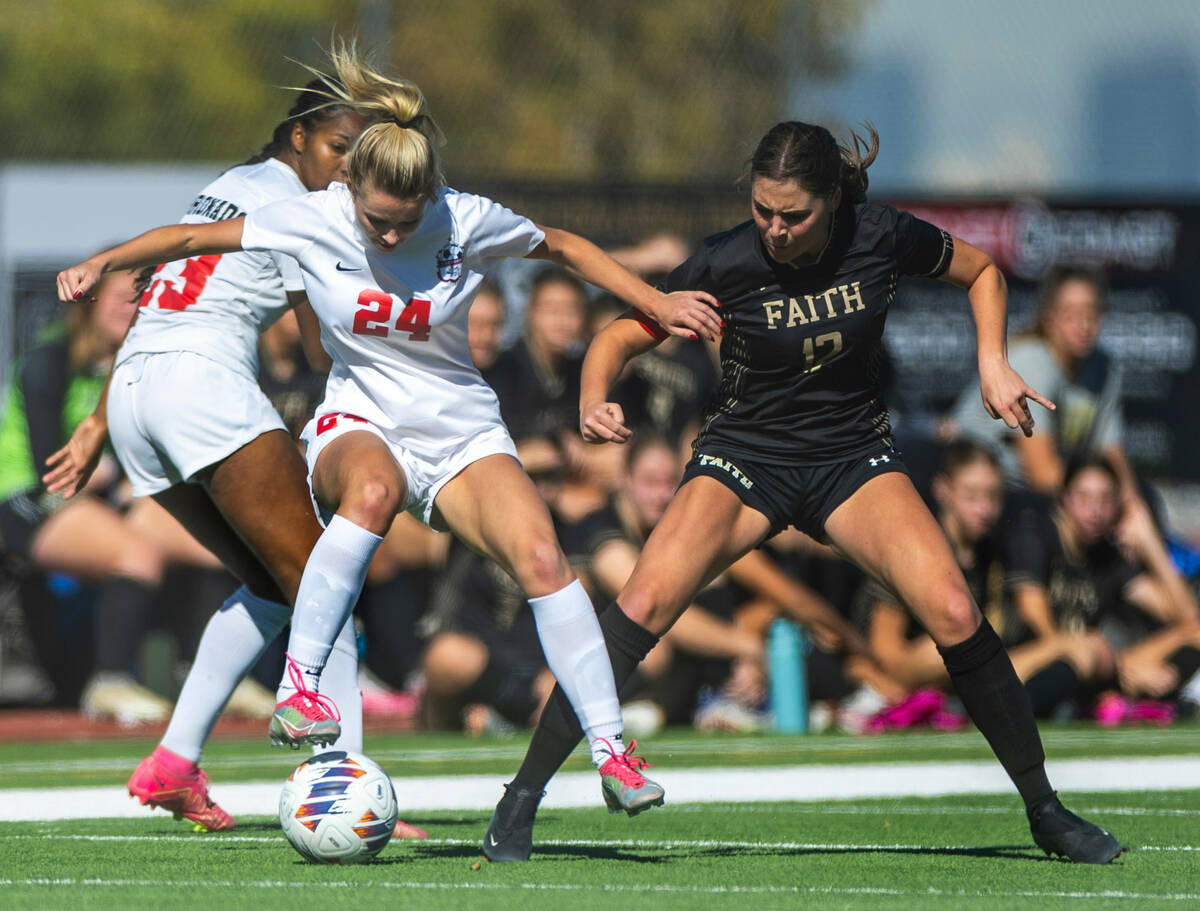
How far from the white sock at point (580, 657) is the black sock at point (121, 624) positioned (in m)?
5.96

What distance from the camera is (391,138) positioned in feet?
17.8

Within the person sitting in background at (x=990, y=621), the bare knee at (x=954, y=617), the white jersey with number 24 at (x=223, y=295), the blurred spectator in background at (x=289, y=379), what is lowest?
the person sitting in background at (x=990, y=621)

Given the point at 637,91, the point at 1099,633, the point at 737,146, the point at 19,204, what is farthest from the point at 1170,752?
the point at 637,91

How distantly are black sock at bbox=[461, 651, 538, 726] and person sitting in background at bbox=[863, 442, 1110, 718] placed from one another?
203 cm

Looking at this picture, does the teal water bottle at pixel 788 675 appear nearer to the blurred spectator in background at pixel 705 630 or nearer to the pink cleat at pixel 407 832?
the blurred spectator in background at pixel 705 630

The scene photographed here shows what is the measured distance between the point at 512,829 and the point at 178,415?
1.72 meters

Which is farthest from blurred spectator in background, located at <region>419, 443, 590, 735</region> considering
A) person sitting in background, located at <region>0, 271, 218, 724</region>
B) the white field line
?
person sitting in background, located at <region>0, 271, 218, 724</region>

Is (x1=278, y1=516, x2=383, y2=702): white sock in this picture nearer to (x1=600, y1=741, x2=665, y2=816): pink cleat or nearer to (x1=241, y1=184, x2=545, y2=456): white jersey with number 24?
(x1=241, y1=184, x2=545, y2=456): white jersey with number 24

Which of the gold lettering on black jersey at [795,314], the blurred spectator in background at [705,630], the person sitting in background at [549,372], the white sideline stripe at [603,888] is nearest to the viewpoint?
the white sideline stripe at [603,888]

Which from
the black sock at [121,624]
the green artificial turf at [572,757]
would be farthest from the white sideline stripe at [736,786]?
the black sock at [121,624]

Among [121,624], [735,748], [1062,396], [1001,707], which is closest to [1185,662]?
[1062,396]

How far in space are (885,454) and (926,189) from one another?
29.8ft

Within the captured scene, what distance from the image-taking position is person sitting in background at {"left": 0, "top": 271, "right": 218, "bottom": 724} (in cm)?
1123

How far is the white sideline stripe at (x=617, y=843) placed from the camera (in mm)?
5836
